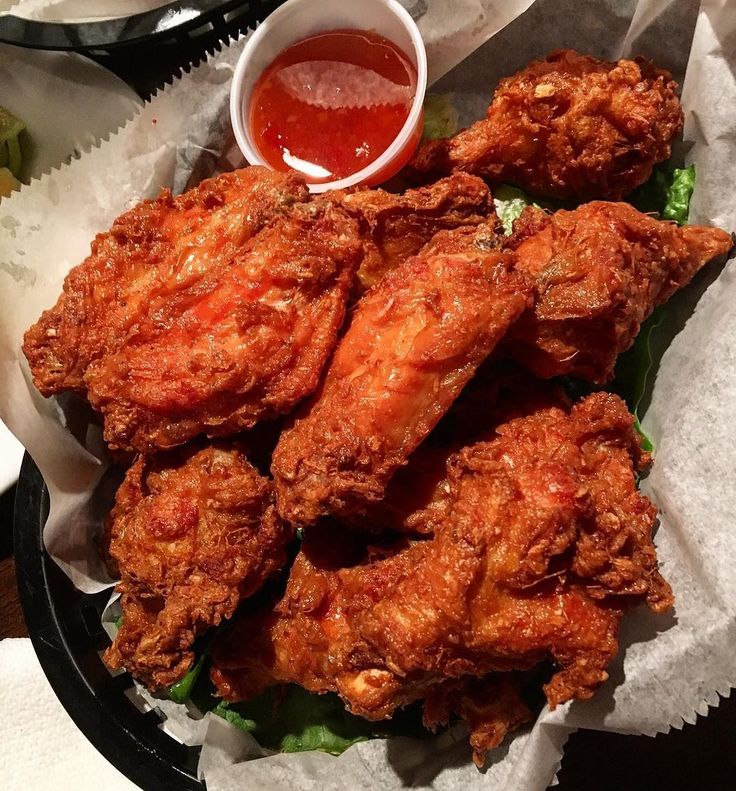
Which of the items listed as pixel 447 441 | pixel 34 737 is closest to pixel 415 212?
pixel 447 441

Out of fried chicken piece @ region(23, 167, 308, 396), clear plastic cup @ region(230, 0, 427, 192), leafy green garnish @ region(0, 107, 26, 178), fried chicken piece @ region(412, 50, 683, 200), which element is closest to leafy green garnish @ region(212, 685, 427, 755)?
fried chicken piece @ region(23, 167, 308, 396)

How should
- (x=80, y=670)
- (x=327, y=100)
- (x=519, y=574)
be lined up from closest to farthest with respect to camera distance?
(x=519, y=574), (x=80, y=670), (x=327, y=100)

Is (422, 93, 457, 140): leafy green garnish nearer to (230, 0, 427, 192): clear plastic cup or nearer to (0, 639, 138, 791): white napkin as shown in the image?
(230, 0, 427, 192): clear plastic cup

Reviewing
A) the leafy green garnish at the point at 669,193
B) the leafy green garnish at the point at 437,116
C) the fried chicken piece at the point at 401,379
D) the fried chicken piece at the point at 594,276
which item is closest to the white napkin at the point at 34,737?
the fried chicken piece at the point at 401,379

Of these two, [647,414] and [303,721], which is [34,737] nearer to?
[303,721]

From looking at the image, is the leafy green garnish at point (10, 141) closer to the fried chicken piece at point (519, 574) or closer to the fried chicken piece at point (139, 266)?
the fried chicken piece at point (139, 266)

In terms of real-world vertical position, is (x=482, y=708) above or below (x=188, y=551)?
below
